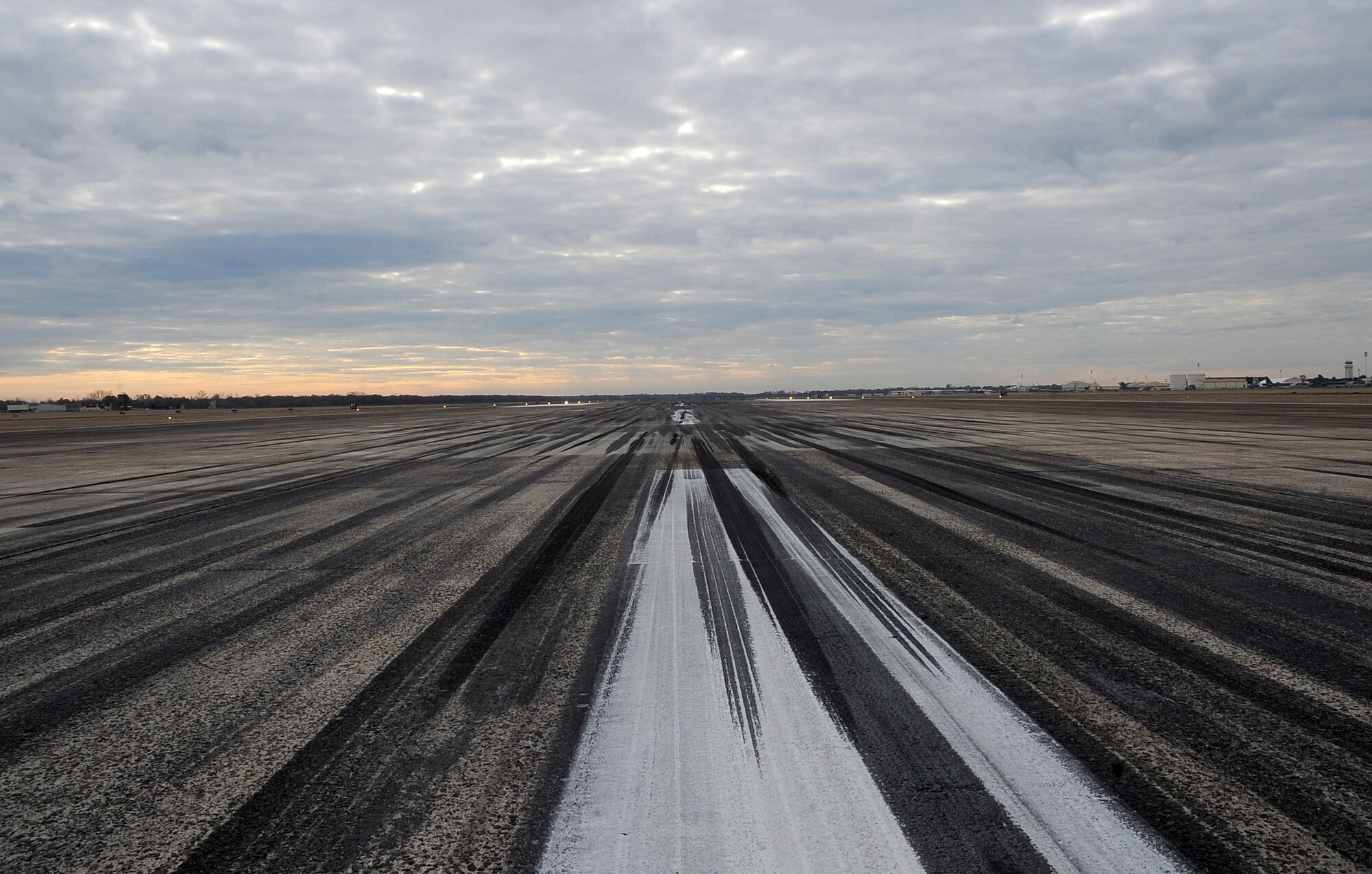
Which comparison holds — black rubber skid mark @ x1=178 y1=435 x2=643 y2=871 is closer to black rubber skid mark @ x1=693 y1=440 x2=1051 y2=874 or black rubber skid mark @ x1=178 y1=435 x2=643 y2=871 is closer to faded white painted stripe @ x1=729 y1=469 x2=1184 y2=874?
black rubber skid mark @ x1=693 y1=440 x2=1051 y2=874

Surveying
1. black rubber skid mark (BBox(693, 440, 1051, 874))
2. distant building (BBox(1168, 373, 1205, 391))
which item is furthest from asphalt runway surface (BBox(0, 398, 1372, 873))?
distant building (BBox(1168, 373, 1205, 391))

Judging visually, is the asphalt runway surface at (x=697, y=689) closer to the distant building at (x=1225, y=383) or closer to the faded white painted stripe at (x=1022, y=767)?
the faded white painted stripe at (x=1022, y=767)

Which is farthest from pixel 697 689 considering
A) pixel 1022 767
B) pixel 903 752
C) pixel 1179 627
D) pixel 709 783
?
pixel 1179 627

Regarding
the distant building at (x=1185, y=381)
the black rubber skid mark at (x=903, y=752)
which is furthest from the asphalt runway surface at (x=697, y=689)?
the distant building at (x=1185, y=381)

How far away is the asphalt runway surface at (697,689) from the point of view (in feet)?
9.02

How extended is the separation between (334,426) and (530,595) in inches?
1609

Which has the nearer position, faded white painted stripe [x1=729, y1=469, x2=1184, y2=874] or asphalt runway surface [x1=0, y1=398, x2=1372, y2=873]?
faded white painted stripe [x1=729, y1=469, x2=1184, y2=874]

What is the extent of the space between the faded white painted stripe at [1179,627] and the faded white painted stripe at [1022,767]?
1651mm

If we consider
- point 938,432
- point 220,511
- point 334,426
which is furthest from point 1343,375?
point 220,511

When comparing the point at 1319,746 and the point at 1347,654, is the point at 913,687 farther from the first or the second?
the point at 1347,654

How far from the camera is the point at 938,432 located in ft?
88.9

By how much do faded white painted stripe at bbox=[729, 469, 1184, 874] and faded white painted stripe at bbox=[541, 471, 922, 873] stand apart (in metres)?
0.53

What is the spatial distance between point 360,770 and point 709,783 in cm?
156

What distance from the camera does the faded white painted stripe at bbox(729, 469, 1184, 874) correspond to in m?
2.61
